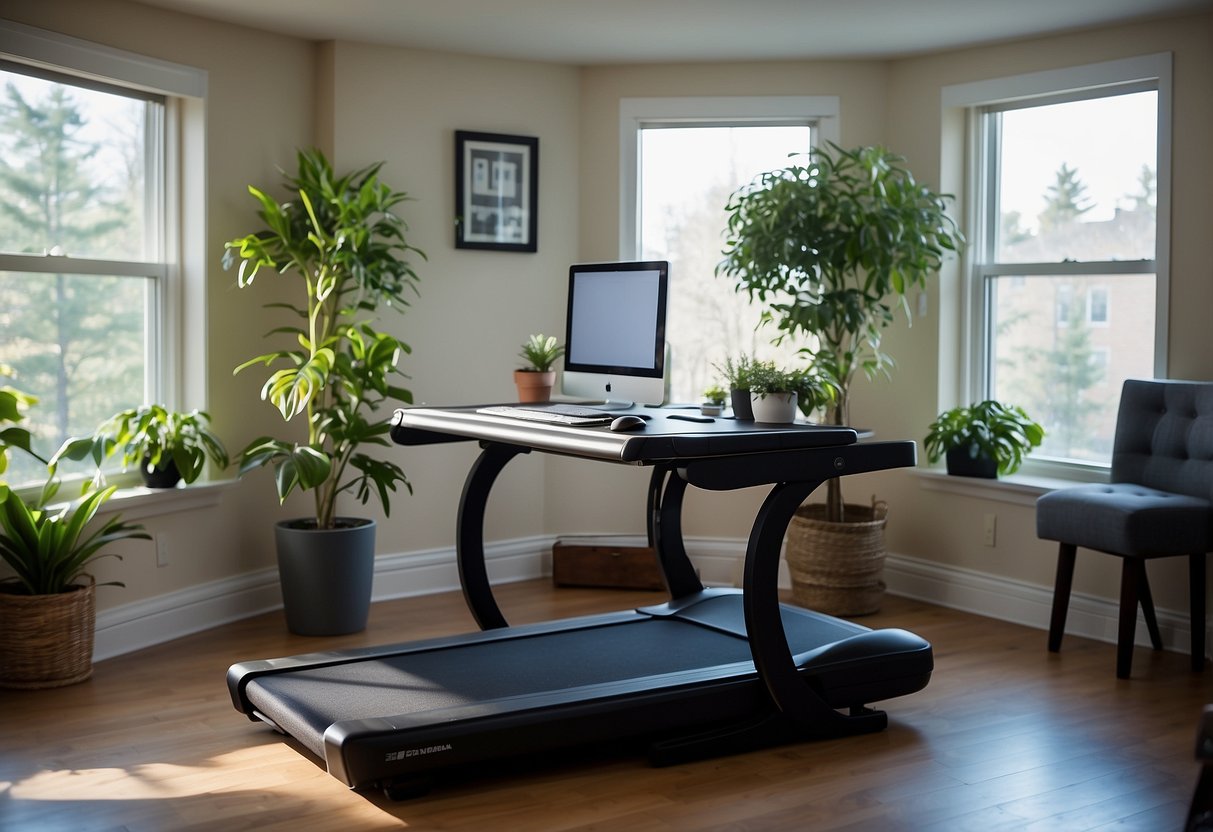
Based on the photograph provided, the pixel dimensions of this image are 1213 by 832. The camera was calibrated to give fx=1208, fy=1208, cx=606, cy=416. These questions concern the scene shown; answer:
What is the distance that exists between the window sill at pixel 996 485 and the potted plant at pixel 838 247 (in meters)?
0.35

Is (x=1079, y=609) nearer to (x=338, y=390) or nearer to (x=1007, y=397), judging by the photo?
(x=1007, y=397)

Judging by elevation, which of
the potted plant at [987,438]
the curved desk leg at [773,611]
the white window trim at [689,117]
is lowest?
the curved desk leg at [773,611]

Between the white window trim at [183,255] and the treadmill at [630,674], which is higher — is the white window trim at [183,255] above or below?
above

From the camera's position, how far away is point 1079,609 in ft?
14.9

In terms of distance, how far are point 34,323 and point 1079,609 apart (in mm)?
3851

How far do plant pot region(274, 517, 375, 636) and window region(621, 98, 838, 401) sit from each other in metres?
1.70

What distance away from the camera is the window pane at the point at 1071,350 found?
179 inches

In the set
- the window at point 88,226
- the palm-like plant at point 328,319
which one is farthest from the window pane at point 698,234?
the window at point 88,226

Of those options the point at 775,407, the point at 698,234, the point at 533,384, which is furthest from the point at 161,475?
the point at 698,234

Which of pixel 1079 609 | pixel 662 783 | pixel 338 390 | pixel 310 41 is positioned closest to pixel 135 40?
pixel 310 41

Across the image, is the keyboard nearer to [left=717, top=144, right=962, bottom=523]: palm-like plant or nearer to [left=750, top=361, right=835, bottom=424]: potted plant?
[left=750, top=361, right=835, bottom=424]: potted plant

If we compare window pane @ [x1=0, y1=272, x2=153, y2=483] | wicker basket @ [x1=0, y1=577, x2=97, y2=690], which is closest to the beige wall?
window pane @ [x1=0, y1=272, x2=153, y2=483]

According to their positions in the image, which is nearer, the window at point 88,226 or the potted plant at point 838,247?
the window at point 88,226

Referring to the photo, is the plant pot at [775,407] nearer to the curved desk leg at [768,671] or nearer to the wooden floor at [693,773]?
the curved desk leg at [768,671]
